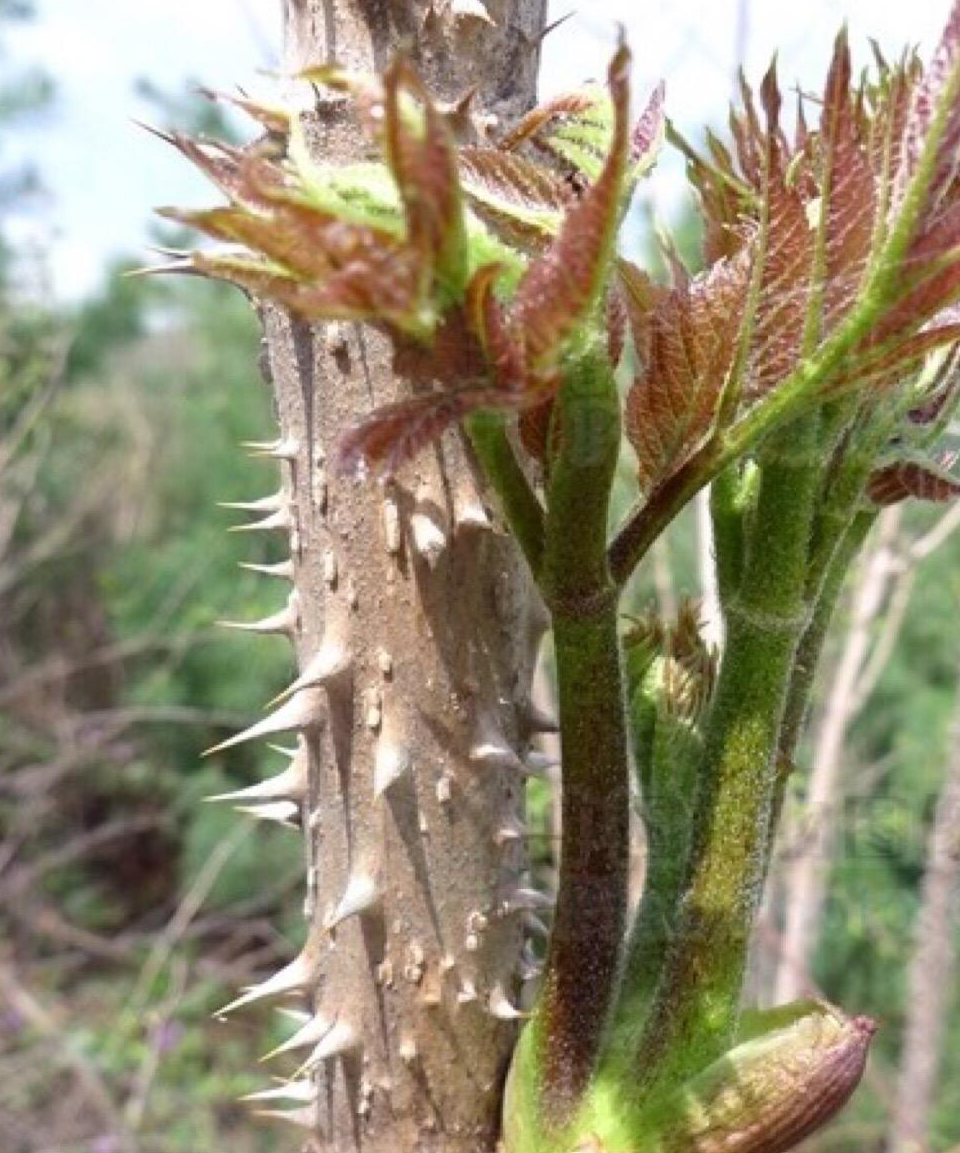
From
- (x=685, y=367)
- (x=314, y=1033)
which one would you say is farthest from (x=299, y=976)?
(x=685, y=367)

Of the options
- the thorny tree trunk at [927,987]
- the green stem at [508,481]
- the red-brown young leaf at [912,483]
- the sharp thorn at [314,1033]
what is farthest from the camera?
the thorny tree trunk at [927,987]

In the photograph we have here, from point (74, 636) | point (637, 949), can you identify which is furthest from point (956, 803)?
point (74, 636)

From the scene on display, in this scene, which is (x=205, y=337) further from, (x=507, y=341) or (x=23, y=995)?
(x=507, y=341)

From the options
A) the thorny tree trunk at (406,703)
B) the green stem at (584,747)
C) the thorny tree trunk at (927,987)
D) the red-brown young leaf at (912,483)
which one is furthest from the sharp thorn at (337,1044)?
the thorny tree trunk at (927,987)

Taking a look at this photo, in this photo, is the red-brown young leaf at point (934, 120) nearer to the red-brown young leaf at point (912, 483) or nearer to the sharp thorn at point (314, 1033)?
the red-brown young leaf at point (912, 483)

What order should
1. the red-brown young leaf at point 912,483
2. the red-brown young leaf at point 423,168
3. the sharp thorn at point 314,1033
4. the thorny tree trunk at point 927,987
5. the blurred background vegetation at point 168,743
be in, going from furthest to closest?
1. the blurred background vegetation at point 168,743
2. the thorny tree trunk at point 927,987
3. the sharp thorn at point 314,1033
4. the red-brown young leaf at point 912,483
5. the red-brown young leaf at point 423,168

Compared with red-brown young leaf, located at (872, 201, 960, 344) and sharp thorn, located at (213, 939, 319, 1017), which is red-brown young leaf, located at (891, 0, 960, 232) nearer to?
red-brown young leaf, located at (872, 201, 960, 344)

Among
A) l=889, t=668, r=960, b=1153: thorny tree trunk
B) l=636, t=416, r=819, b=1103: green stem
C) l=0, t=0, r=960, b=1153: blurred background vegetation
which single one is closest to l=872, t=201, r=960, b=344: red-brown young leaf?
l=636, t=416, r=819, b=1103: green stem

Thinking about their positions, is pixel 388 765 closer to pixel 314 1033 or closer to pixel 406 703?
pixel 406 703
